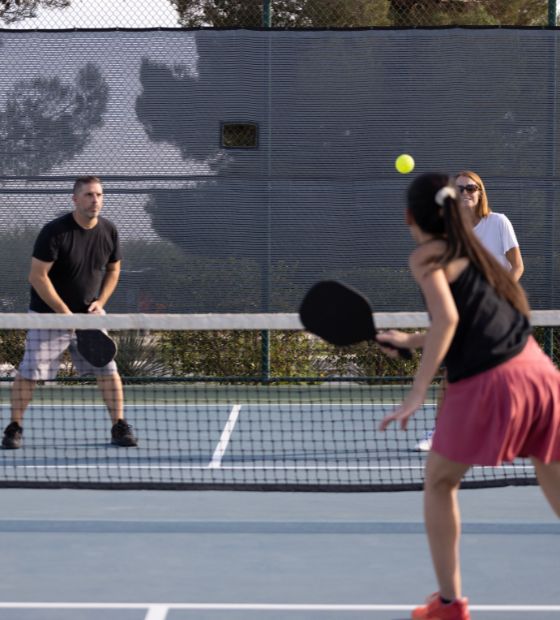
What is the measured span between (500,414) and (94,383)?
5739mm

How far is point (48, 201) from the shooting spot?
8641mm

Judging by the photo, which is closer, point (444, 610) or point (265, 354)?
point (444, 610)

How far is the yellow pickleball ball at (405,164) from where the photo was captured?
8398mm

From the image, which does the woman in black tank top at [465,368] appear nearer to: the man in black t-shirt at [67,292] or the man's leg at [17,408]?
the man in black t-shirt at [67,292]

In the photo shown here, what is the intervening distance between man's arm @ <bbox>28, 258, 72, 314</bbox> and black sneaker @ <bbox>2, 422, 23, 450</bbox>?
615mm

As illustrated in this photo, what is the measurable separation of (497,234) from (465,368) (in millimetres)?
2757

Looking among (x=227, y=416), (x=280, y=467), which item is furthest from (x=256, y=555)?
(x=227, y=416)

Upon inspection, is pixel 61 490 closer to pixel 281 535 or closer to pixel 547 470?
pixel 281 535

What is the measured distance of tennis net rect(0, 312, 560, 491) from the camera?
205 inches

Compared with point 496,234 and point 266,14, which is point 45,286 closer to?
point 496,234

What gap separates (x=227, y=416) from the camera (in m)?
7.59

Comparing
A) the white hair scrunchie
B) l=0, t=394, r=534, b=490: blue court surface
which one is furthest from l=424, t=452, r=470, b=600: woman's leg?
l=0, t=394, r=534, b=490: blue court surface

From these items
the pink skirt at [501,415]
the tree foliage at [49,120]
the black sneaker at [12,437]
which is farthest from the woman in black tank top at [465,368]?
the tree foliage at [49,120]

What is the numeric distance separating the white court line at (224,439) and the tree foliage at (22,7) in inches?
125
